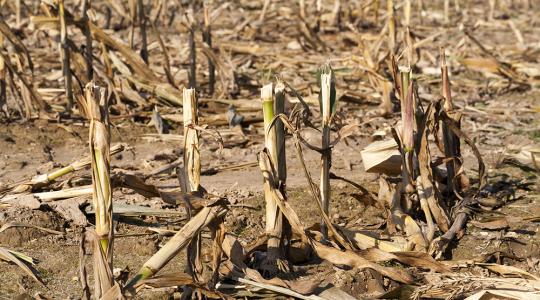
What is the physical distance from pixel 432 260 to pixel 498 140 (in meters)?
2.44

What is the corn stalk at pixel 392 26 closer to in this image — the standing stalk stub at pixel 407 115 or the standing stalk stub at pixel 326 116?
the standing stalk stub at pixel 407 115

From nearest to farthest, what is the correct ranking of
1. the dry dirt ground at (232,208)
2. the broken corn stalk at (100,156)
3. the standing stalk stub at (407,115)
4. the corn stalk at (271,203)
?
the broken corn stalk at (100,156)
the corn stalk at (271,203)
the dry dirt ground at (232,208)
the standing stalk stub at (407,115)

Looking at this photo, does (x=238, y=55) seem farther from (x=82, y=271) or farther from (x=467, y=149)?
(x=82, y=271)

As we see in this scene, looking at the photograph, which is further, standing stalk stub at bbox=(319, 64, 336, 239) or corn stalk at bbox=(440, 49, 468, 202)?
corn stalk at bbox=(440, 49, 468, 202)

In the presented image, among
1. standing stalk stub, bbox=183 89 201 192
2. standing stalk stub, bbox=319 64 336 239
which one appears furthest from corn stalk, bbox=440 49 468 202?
standing stalk stub, bbox=183 89 201 192

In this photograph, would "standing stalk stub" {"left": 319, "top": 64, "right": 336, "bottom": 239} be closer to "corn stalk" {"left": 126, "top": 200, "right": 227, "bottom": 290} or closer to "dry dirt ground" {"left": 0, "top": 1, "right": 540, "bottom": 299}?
"dry dirt ground" {"left": 0, "top": 1, "right": 540, "bottom": 299}

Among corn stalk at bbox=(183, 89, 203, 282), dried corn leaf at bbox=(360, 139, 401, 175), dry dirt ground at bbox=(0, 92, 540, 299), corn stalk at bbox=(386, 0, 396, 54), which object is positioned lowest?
dry dirt ground at bbox=(0, 92, 540, 299)

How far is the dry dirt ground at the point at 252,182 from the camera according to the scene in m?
3.83

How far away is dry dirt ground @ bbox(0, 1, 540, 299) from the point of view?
383cm

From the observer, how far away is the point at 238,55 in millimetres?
8609

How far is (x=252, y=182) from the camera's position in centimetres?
500

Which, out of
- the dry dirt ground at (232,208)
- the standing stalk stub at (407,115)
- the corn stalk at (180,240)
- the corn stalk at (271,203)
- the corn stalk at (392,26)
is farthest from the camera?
the corn stalk at (392,26)

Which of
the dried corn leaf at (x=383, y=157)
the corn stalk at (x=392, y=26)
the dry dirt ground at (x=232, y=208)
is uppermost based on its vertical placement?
the corn stalk at (x=392, y=26)

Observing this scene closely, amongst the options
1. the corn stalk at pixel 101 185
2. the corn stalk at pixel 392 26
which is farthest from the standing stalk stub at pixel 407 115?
the corn stalk at pixel 392 26
